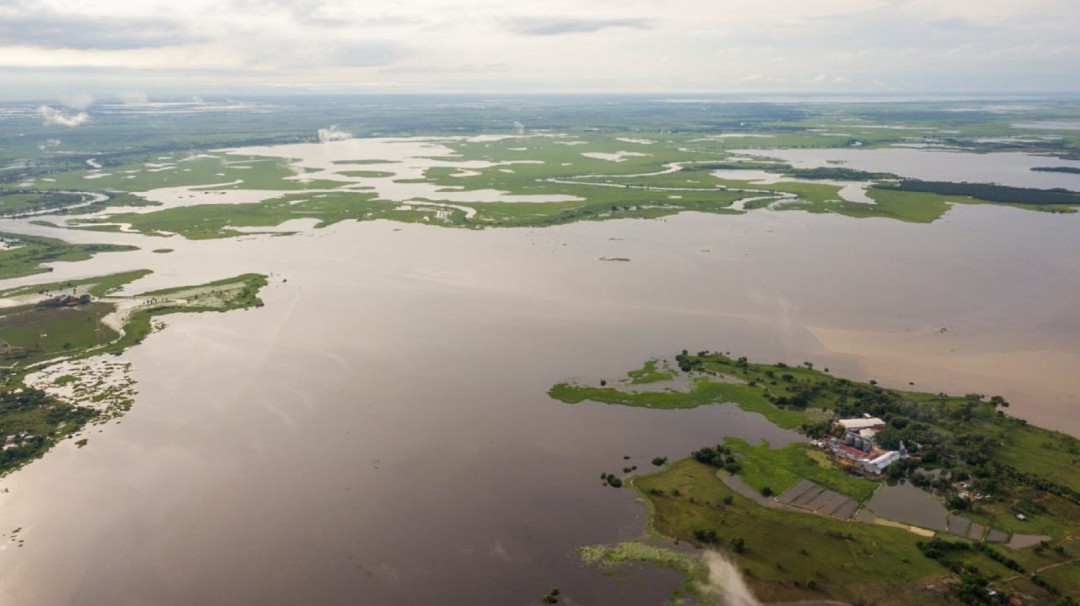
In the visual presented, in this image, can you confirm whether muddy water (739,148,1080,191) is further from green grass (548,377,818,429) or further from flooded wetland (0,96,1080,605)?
green grass (548,377,818,429)

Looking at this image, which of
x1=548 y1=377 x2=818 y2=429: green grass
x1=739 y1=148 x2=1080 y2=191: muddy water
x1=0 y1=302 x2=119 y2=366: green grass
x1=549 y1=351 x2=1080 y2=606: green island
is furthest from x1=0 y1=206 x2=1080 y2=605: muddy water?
x1=739 y1=148 x2=1080 y2=191: muddy water

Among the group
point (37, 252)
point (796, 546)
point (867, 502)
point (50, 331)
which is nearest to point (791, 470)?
point (867, 502)

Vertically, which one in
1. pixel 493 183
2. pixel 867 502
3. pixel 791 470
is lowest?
pixel 867 502

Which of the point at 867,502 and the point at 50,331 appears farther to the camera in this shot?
the point at 50,331

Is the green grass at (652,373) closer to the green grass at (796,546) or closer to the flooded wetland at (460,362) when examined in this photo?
the flooded wetland at (460,362)

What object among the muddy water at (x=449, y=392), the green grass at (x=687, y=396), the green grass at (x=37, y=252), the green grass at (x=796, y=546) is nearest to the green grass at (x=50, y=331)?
the muddy water at (x=449, y=392)

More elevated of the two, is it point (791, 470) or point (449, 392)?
point (449, 392)

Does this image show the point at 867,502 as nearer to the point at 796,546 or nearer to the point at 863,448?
the point at 863,448
